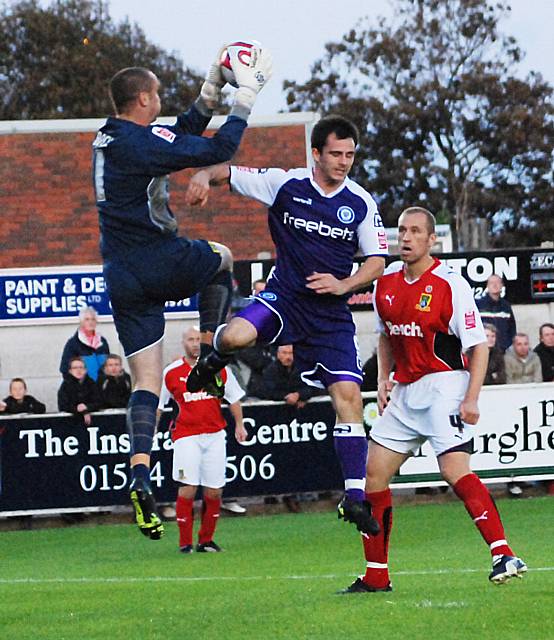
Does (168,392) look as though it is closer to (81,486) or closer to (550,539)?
(81,486)

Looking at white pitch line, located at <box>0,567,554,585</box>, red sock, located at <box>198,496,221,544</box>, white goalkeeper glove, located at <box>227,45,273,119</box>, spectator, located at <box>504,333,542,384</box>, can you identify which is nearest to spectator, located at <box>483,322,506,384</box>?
spectator, located at <box>504,333,542,384</box>

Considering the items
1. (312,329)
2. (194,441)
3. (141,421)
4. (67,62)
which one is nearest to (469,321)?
(312,329)

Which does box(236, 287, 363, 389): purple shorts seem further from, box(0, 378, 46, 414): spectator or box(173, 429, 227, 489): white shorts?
box(0, 378, 46, 414): spectator

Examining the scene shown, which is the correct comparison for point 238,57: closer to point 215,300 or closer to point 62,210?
point 215,300

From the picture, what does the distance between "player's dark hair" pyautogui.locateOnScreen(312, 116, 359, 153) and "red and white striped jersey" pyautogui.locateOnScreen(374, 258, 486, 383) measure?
3.72 ft

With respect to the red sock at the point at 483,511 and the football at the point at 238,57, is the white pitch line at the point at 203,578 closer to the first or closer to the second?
the red sock at the point at 483,511

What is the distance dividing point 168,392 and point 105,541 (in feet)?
6.97

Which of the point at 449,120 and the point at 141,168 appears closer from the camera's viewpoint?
the point at 141,168

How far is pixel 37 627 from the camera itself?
32.2ft

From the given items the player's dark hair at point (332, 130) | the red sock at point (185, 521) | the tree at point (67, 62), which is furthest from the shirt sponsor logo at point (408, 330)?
the tree at point (67, 62)

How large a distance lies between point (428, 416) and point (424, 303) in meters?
0.74

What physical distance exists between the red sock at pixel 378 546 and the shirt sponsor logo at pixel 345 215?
6.42 ft

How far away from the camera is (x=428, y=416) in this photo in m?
10.5

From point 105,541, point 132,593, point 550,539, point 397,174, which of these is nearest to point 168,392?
point 105,541
